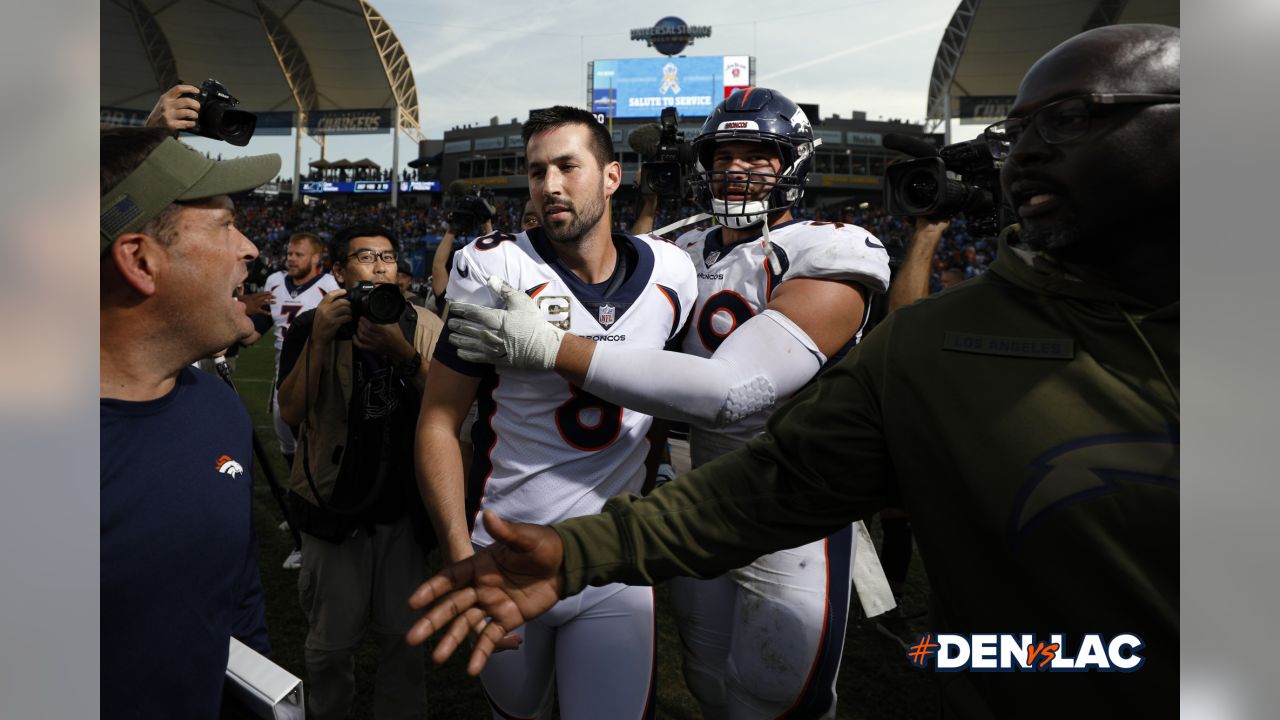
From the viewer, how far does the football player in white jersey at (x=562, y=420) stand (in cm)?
223

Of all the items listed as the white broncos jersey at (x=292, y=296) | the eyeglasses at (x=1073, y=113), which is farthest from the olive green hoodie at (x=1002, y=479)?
the white broncos jersey at (x=292, y=296)

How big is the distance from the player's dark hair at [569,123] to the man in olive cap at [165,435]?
1.06m

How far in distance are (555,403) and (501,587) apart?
0.88m

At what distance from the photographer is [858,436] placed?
4.78 ft

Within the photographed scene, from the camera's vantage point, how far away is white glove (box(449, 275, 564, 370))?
2.12 meters

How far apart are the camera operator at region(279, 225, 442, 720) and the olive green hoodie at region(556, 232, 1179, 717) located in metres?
1.93

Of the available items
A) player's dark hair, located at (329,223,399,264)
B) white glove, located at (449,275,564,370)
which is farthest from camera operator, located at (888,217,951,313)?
player's dark hair, located at (329,223,399,264)

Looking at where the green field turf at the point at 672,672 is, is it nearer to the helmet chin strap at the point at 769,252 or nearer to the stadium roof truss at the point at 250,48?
the helmet chin strap at the point at 769,252

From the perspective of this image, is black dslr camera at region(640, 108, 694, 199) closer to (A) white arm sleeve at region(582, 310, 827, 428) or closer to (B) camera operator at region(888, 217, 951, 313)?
(B) camera operator at region(888, 217, 951, 313)

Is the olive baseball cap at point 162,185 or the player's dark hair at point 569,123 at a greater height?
the player's dark hair at point 569,123

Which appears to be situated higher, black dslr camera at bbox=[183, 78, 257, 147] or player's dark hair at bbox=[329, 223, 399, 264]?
black dslr camera at bbox=[183, 78, 257, 147]

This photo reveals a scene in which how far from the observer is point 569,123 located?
8.34 ft

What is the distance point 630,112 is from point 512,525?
50.2 metres

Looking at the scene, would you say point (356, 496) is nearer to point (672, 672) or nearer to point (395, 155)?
point (672, 672)
